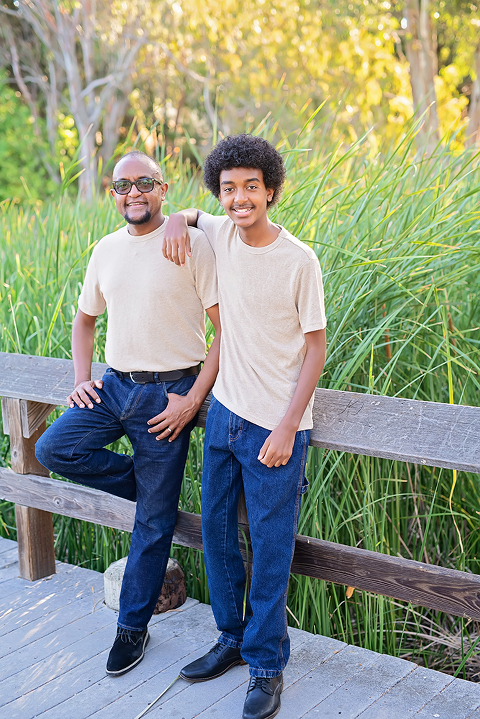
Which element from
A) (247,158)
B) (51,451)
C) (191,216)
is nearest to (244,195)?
(247,158)

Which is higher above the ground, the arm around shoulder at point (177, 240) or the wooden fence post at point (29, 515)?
the arm around shoulder at point (177, 240)

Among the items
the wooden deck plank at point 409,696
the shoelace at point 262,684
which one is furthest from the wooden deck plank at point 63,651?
the wooden deck plank at point 409,696

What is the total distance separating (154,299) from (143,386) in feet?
1.00

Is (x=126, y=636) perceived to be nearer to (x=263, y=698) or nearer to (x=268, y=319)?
(x=263, y=698)

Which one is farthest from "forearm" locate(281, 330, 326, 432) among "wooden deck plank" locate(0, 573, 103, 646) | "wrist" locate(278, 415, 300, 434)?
"wooden deck plank" locate(0, 573, 103, 646)

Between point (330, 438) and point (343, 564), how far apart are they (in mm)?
440

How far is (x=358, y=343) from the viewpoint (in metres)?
2.80

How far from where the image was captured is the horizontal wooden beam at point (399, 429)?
2.02 metres

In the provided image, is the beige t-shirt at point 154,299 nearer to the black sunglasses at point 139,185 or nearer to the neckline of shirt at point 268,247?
the black sunglasses at point 139,185

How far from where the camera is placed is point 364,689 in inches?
91.4

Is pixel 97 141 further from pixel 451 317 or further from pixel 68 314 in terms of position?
pixel 451 317

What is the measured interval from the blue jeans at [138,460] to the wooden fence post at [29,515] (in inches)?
25.3

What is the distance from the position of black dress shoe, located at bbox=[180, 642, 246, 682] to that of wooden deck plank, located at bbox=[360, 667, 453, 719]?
1.55ft

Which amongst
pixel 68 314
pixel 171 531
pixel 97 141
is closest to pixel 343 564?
pixel 171 531
